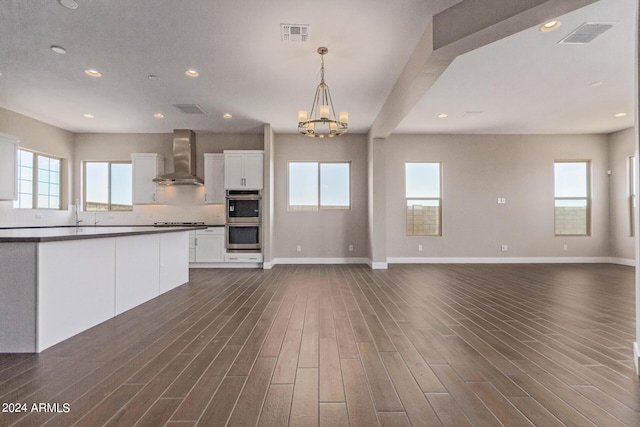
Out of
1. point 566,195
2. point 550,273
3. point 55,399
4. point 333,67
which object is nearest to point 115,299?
point 55,399

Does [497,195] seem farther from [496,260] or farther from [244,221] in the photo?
[244,221]

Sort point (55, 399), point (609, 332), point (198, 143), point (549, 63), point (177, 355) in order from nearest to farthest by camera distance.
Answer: point (55, 399)
point (177, 355)
point (609, 332)
point (549, 63)
point (198, 143)

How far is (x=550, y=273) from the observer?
6.01 meters

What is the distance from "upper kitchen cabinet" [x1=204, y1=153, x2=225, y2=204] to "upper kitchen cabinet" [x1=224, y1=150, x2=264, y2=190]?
31 centimetres

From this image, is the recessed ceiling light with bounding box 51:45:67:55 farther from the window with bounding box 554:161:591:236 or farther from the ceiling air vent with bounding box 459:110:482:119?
the window with bounding box 554:161:591:236

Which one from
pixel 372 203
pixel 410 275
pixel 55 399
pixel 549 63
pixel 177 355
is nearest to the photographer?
pixel 55 399

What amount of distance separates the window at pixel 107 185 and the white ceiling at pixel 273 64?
116 cm

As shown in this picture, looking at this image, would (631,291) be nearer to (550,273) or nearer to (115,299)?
(550,273)

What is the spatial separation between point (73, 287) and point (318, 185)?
17.6 ft

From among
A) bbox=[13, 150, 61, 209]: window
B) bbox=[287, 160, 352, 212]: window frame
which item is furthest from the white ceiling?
bbox=[287, 160, 352, 212]: window frame

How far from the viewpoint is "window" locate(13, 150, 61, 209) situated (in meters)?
6.23

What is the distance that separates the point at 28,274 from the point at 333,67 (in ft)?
12.5

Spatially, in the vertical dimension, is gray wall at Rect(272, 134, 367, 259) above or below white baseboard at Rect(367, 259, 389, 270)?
above

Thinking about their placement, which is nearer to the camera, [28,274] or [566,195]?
[28,274]
